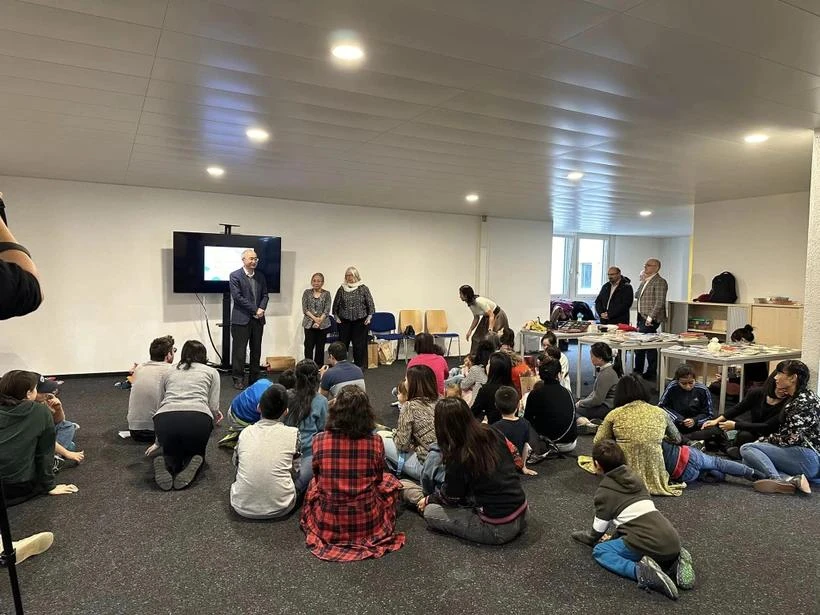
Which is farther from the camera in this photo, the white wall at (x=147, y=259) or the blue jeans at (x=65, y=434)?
the white wall at (x=147, y=259)

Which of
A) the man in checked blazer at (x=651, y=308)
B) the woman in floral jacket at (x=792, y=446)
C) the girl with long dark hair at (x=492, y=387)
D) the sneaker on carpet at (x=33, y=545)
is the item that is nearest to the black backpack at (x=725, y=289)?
the man in checked blazer at (x=651, y=308)

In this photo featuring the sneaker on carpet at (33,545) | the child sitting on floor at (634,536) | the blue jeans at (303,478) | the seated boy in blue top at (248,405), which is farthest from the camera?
the seated boy in blue top at (248,405)

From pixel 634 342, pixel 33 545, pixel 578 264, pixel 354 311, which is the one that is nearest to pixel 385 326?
pixel 354 311

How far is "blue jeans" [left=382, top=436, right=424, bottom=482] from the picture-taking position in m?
3.40

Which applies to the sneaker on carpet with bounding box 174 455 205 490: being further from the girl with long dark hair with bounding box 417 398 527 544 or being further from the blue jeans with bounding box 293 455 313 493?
the girl with long dark hair with bounding box 417 398 527 544

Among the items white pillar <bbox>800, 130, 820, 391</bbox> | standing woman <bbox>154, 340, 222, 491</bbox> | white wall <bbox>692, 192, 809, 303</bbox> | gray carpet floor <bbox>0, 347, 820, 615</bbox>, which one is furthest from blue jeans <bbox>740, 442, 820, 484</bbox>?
white wall <bbox>692, 192, 809, 303</bbox>

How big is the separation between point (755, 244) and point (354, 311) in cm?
551

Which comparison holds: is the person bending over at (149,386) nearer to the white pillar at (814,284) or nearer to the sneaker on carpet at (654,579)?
the sneaker on carpet at (654,579)

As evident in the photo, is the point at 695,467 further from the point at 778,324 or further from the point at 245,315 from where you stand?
the point at 245,315

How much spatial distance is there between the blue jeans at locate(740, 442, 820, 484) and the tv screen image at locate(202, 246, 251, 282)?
239 inches

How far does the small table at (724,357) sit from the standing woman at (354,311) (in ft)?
12.2

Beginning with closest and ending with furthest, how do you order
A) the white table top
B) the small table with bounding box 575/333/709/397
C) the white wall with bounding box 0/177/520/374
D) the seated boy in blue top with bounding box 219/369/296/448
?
the seated boy in blue top with bounding box 219/369/296/448
the white table top
the small table with bounding box 575/333/709/397
the white wall with bounding box 0/177/520/374

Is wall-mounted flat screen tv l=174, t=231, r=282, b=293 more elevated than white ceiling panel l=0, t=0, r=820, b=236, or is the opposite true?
white ceiling panel l=0, t=0, r=820, b=236

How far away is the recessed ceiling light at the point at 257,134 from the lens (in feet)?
14.1
